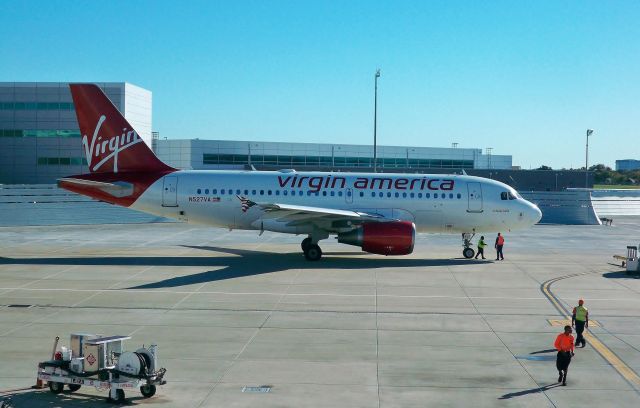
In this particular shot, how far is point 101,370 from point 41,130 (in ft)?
177

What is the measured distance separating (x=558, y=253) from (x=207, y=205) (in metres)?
17.6

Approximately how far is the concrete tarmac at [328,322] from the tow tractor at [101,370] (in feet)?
0.93

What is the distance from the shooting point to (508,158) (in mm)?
86250

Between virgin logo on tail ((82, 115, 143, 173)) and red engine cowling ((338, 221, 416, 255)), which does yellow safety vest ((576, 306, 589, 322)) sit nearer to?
red engine cowling ((338, 221, 416, 255))

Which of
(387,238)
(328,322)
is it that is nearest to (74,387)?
(328,322)

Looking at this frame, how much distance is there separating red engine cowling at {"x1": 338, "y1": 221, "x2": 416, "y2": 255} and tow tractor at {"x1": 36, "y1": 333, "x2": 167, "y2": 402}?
1666cm

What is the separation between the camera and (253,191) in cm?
3147

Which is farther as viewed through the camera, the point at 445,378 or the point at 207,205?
the point at 207,205

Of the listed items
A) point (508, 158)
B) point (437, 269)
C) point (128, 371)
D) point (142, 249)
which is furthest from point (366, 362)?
point (508, 158)

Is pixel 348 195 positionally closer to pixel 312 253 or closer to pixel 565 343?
pixel 312 253

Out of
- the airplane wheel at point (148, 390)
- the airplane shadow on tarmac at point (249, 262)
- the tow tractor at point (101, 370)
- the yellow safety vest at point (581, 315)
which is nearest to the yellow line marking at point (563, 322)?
the yellow safety vest at point (581, 315)

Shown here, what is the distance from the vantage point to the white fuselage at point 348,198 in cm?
3108

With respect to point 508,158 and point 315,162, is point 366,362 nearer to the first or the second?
point 315,162

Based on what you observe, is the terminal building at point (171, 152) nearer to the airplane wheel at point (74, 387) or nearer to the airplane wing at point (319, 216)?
the airplane wing at point (319, 216)
